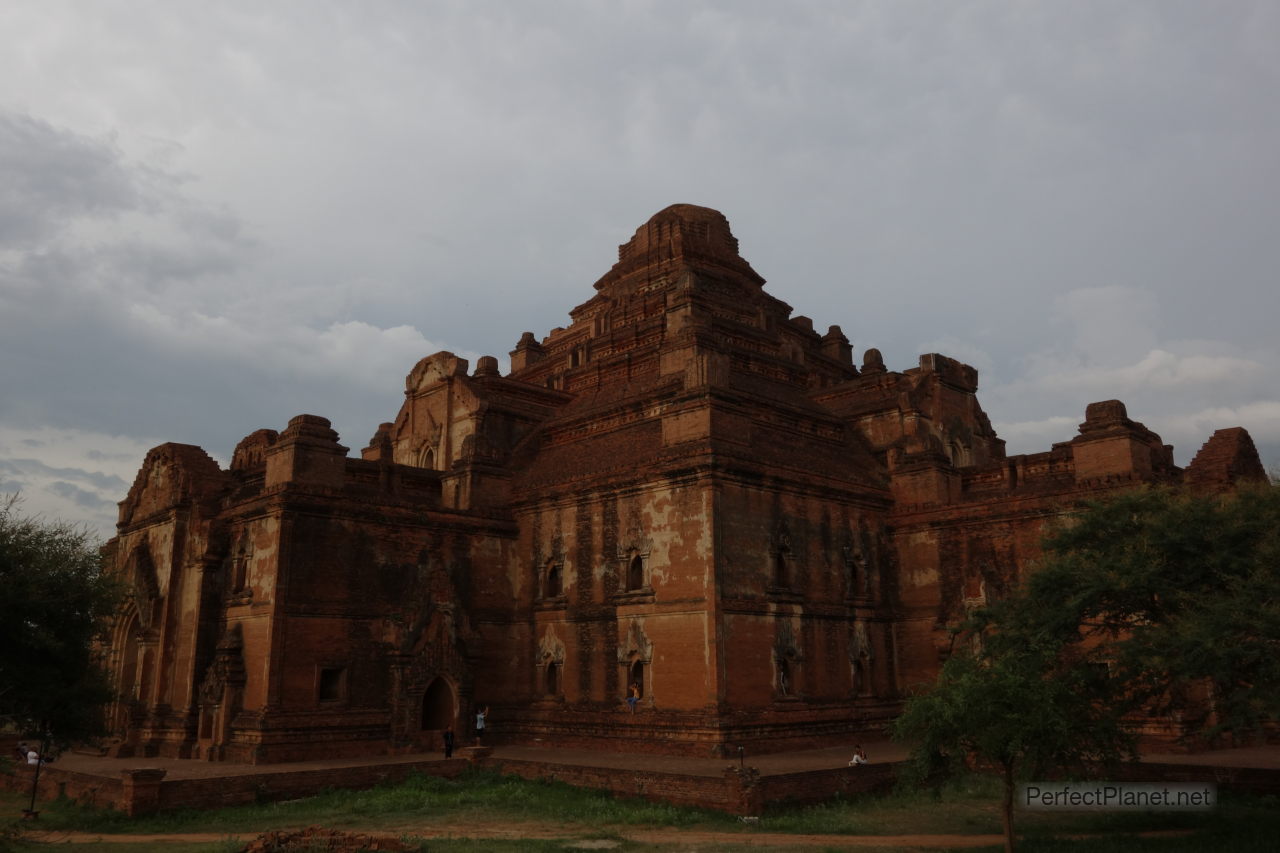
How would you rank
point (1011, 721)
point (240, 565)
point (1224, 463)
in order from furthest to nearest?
point (240, 565), point (1224, 463), point (1011, 721)

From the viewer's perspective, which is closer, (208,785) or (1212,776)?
(1212,776)

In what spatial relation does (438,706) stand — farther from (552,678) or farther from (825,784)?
(825,784)

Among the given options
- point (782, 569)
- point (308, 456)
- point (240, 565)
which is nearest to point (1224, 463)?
point (782, 569)

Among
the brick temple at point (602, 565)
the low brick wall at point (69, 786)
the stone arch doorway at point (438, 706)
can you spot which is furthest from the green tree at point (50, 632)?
the stone arch doorway at point (438, 706)

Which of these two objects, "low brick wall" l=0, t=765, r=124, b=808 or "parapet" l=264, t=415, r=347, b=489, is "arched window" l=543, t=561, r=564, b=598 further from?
"low brick wall" l=0, t=765, r=124, b=808

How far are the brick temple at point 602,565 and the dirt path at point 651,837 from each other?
19.3ft

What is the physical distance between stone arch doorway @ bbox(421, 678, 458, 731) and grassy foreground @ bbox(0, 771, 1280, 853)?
543 cm

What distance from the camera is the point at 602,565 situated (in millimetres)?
28781

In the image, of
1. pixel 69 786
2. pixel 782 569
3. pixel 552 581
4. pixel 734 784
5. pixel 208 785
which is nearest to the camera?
pixel 734 784

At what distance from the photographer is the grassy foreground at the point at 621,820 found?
57.0ft

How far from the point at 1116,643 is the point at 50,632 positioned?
796 inches

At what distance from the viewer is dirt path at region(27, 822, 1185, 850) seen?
17.4 m

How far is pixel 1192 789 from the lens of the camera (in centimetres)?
2059

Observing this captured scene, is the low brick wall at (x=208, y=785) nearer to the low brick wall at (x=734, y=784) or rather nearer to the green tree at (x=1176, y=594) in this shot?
the low brick wall at (x=734, y=784)
